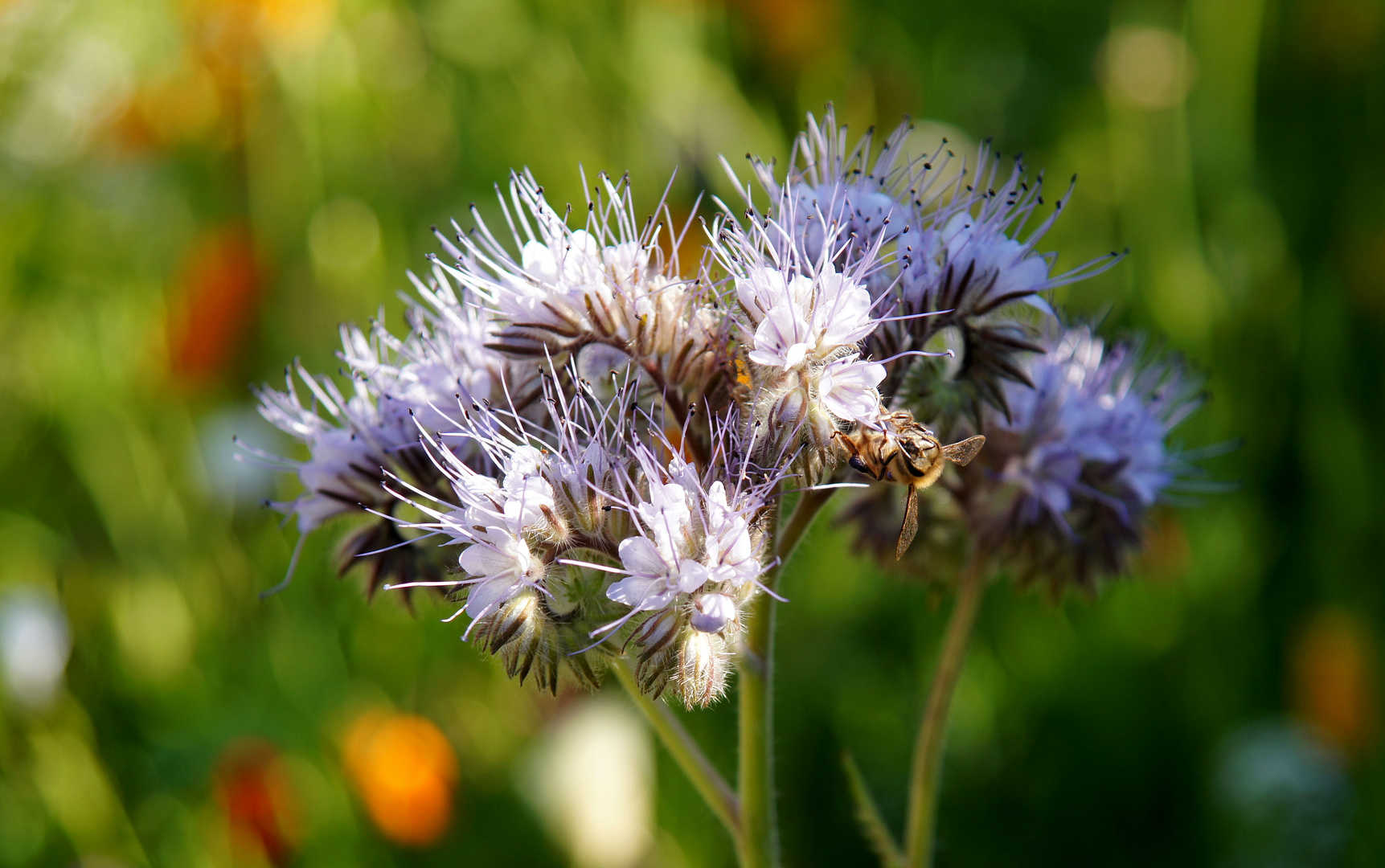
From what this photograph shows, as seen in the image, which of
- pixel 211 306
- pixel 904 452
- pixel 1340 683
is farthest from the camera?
pixel 211 306

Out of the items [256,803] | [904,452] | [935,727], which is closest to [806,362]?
[904,452]

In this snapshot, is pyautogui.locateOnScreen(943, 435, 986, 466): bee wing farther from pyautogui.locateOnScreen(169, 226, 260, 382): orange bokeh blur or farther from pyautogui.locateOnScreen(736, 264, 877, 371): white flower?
pyautogui.locateOnScreen(169, 226, 260, 382): orange bokeh blur

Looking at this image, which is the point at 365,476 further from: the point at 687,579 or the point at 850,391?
the point at 850,391

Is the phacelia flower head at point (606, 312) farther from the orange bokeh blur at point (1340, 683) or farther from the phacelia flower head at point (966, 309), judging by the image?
the orange bokeh blur at point (1340, 683)

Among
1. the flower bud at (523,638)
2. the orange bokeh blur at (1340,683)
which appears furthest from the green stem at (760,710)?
the orange bokeh blur at (1340,683)

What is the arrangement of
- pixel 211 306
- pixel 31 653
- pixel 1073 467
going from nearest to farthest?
pixel 1073 467, pixel 31 653, pixel 211 306

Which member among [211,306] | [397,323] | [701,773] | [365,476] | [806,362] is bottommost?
[701,773]

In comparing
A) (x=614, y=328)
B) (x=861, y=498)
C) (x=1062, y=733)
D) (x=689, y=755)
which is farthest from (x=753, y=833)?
(x=1062, y=733)
